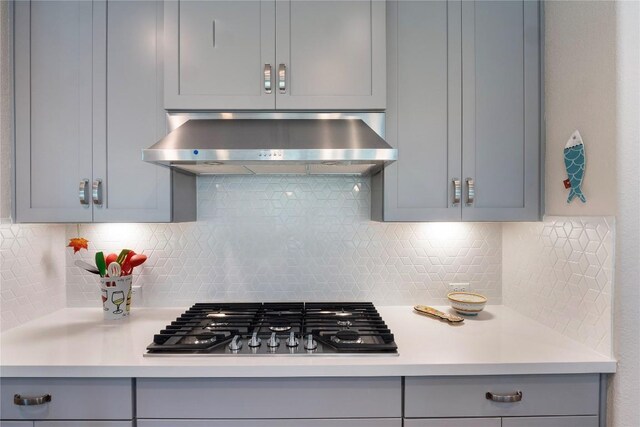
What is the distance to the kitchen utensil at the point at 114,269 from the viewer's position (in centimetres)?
177

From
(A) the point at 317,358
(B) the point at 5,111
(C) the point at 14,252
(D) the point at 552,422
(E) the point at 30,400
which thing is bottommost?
(D) the point at 552,422

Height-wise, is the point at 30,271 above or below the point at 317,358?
above

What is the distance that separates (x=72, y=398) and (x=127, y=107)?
1.19 meters

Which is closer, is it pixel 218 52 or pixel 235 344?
pixel 235 344

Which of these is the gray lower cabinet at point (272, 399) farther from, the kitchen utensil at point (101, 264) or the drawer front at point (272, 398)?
the kitchen utensil at point (101, 264)

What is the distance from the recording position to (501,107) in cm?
165

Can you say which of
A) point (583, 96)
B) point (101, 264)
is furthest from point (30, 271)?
point (583, 96)

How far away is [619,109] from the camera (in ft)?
4.12

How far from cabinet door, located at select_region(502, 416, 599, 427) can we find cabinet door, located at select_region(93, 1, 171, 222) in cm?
169

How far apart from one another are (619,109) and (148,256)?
2185 mm

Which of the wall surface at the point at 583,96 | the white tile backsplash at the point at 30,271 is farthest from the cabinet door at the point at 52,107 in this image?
the wall surface at the point at 583,96

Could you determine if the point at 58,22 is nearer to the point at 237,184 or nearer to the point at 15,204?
the point at 15,204

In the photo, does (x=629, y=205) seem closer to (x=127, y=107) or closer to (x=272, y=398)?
(x=272, y=398)

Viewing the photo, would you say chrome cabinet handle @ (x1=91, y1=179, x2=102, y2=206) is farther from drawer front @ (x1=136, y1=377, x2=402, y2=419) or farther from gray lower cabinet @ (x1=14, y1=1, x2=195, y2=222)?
drawer front @ (x1=136, y1=377, x2=402, y2=419)
